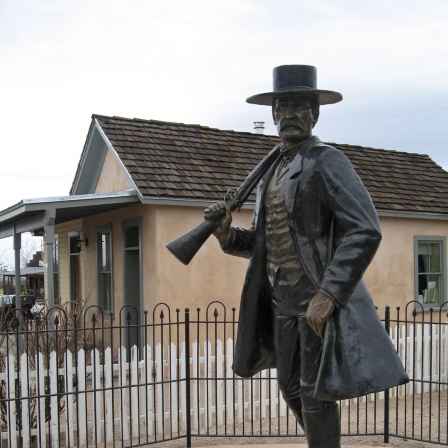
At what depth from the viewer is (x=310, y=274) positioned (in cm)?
327

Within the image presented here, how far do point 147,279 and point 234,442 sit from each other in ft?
15.0

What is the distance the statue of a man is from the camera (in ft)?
10.1

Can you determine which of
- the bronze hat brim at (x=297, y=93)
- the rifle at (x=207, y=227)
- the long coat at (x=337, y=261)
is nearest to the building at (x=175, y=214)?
the rifle at (x=207, y=227)

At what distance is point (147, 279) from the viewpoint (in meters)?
11.0

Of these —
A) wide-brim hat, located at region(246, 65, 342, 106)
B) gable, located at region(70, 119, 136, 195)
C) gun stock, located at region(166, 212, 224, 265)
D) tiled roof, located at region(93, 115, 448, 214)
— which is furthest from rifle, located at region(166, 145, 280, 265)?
gable, located at region(70, 119, 136, 195)

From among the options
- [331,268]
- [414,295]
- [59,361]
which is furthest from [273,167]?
[414,295]

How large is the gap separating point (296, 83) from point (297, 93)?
2.9 inches

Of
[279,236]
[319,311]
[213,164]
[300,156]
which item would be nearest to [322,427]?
[319,311]

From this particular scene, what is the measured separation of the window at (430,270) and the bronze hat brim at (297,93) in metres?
10.4

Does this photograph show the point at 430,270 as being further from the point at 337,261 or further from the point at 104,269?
the point at 337,261

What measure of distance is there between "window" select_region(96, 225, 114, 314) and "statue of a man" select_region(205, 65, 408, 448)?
9.88 metres

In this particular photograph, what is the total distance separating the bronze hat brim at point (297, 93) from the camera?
3.39 metres

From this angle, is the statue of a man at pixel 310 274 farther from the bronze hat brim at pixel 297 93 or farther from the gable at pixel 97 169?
the gable at pixel 97 169

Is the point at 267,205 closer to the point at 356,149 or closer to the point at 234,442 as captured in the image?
the point at 234,442
